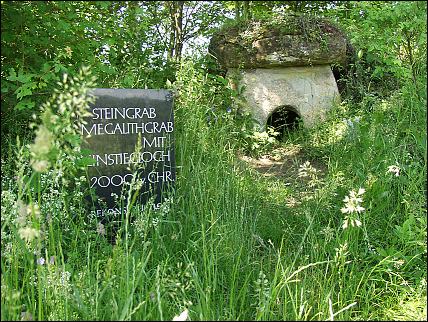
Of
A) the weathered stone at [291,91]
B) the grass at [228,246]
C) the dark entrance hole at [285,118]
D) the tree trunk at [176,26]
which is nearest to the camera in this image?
the grass at [228,246]

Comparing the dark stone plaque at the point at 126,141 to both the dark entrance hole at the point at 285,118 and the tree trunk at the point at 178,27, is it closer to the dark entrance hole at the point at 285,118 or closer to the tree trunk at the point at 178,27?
the dark entrance hole at the point at 285,118

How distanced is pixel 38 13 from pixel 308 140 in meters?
3.43

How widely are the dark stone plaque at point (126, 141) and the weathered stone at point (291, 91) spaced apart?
2.64 meters

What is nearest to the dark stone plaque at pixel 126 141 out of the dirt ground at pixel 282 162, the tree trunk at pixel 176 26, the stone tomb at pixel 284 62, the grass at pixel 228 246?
the grass at pixel 228 246

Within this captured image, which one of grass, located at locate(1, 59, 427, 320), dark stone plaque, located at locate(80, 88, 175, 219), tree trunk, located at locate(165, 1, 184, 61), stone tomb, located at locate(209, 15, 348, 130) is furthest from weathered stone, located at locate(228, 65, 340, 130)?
dark stone plaque, located at locate(80, 88, 175, 219)

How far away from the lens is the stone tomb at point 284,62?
19.5 feet

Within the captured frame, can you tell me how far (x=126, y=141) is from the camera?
11.3 ft

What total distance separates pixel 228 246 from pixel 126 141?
46.0 inches

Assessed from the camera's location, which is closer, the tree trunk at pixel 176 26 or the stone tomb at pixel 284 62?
the stone tomb at pixel 284 62

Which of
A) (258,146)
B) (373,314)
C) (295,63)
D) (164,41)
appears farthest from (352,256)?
(164,41)

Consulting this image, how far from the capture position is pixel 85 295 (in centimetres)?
212

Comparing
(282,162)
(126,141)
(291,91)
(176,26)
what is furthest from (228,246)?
(176,26)

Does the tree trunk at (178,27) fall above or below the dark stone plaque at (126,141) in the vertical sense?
above

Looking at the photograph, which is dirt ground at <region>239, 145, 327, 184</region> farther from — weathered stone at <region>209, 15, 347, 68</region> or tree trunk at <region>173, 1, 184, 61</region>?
tree trunk at <region>173, 1, 184, 61</region>
